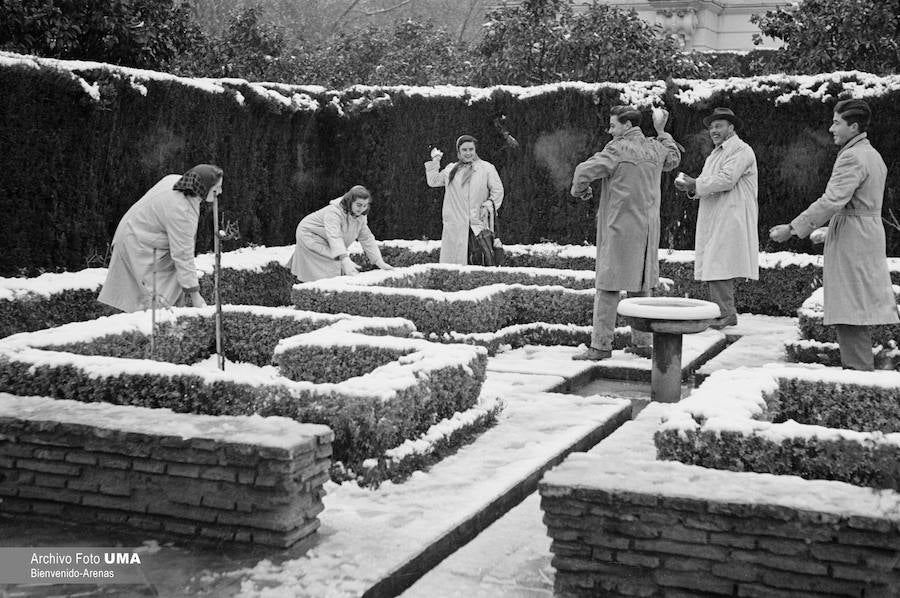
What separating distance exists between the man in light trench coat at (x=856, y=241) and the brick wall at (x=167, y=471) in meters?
4.31

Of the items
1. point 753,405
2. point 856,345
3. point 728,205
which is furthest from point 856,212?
point 753,405

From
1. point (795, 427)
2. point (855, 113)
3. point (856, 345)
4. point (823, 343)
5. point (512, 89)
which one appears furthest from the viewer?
point (512, 89)

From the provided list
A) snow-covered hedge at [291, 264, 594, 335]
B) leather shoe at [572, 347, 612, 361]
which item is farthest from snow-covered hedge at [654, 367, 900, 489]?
snow-covered hedge at [291, 264, 594, 335]

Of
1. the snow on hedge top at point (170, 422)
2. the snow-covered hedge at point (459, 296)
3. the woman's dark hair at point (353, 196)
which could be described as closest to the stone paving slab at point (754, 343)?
the snow-covered hedge at point (459, 296)

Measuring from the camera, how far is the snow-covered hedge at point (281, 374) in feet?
17.5

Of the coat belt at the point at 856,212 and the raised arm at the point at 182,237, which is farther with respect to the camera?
the raised arm at the point at 182,237

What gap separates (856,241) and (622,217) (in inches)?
71.8

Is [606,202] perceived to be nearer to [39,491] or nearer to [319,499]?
[319,499]

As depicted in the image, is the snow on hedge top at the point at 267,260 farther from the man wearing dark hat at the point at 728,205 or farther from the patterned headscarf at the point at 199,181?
the patterned headscarf at the point at 199,181

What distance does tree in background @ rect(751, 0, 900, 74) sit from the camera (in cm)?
1605

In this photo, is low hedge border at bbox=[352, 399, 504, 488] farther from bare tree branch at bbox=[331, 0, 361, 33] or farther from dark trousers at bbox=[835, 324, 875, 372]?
bare tree branch at bbox=[331, 0, 361, 33]

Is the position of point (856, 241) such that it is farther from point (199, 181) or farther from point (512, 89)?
point (512, 89)

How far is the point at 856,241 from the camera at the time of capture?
7.21 metres

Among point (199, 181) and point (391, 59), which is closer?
point (199, 181)
